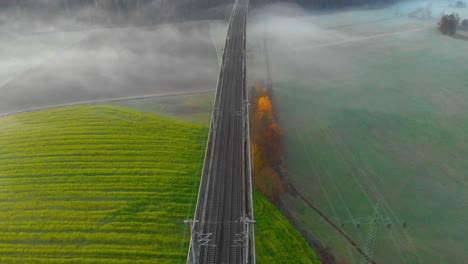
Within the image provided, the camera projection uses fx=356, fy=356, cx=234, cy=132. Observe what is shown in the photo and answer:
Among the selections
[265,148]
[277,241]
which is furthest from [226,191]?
[265,148]

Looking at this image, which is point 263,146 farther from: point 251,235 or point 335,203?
point 251,235

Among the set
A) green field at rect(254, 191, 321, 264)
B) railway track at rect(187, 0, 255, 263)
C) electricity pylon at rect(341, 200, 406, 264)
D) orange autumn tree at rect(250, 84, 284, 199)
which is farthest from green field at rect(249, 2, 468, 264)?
railway track at rect(187, 0, 255, 263)

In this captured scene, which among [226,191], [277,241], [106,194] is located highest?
[226,191]

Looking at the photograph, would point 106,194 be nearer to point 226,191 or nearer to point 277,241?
point 226,191

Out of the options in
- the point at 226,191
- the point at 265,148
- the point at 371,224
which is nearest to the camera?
the point at 226,191

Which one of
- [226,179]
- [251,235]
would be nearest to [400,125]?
[226,179]

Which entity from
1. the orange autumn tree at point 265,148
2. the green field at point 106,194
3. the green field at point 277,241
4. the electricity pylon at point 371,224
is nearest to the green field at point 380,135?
the electricity pylon at point 371,224
